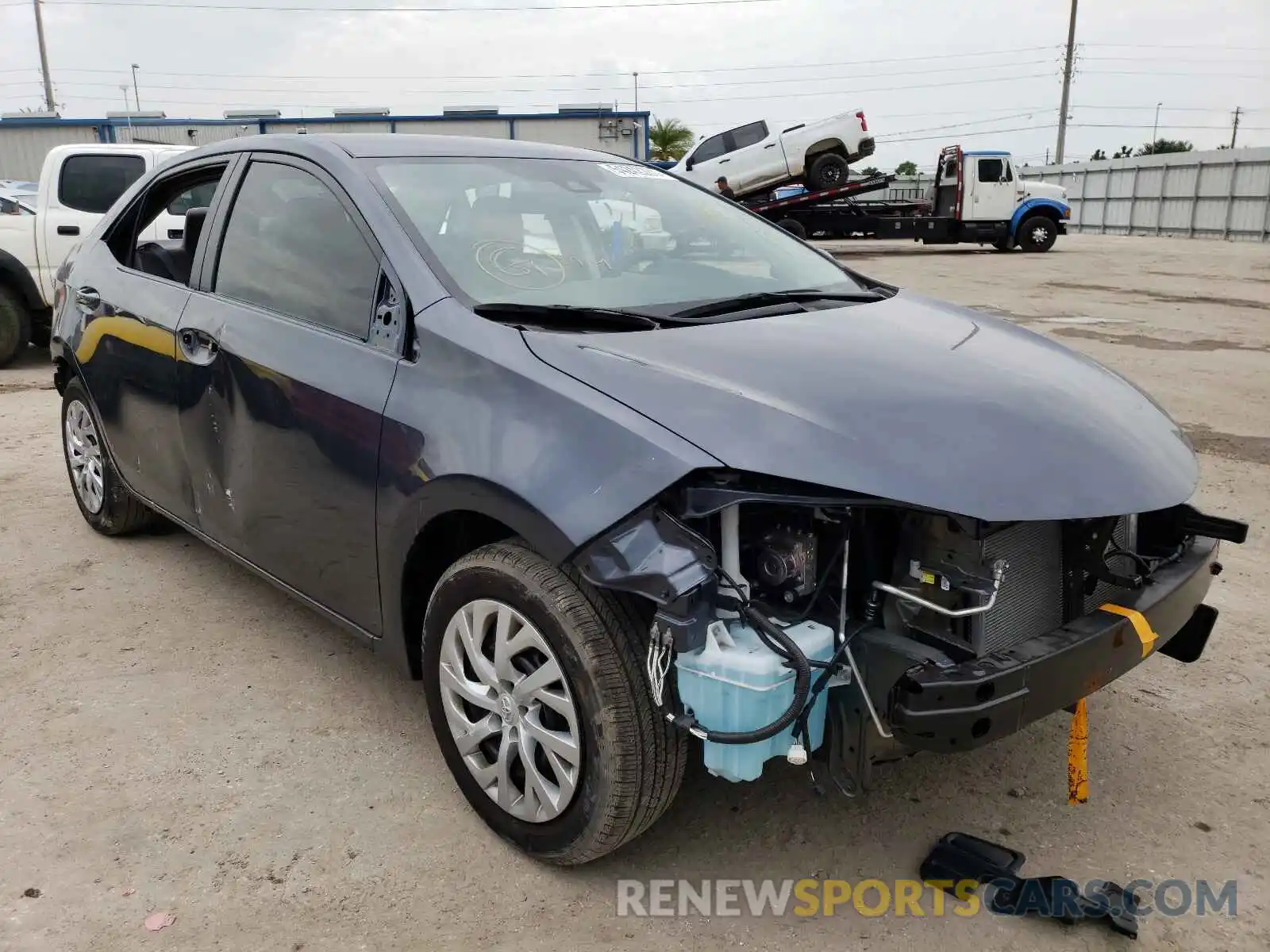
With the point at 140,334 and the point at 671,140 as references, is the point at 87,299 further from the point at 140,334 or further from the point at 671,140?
the point at 671,140

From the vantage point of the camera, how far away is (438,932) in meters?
2.22

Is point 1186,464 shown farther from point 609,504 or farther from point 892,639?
point 609,504

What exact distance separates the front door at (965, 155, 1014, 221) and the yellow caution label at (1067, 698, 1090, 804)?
23204 millimetres

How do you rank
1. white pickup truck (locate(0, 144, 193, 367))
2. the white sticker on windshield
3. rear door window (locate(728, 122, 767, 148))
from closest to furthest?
the white sticker on windshield, white pickup truck (locate(0, 144, 193, 367)), rear door window (locate(728, 122, 767, 148))

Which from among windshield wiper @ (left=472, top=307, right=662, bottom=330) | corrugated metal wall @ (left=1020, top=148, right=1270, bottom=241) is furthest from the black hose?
corrugated metal wall @ (left=1020, top=148, right=1270, bottom=241)

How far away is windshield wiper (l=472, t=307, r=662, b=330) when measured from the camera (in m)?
2.50

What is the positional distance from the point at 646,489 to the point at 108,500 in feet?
11.3

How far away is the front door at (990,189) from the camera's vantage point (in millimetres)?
23547

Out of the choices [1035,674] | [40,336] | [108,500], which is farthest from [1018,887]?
[40,336]

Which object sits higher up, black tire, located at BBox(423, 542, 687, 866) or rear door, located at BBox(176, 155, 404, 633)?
rear door, located at BBox(176, 155, 404, 633)

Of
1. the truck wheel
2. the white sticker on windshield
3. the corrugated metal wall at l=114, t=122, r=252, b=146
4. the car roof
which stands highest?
the corrugated metal wall at l=114, t=122, r=252, b=146

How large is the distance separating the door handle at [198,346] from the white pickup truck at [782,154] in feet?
66.5

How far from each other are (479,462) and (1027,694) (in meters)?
1.27

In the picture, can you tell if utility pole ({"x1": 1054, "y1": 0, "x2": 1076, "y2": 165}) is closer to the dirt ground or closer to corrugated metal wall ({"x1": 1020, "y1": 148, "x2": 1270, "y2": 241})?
corrugated metal wall ({"x1": 1020, "y1": 148, "x2": 1270, "y2": 241})
